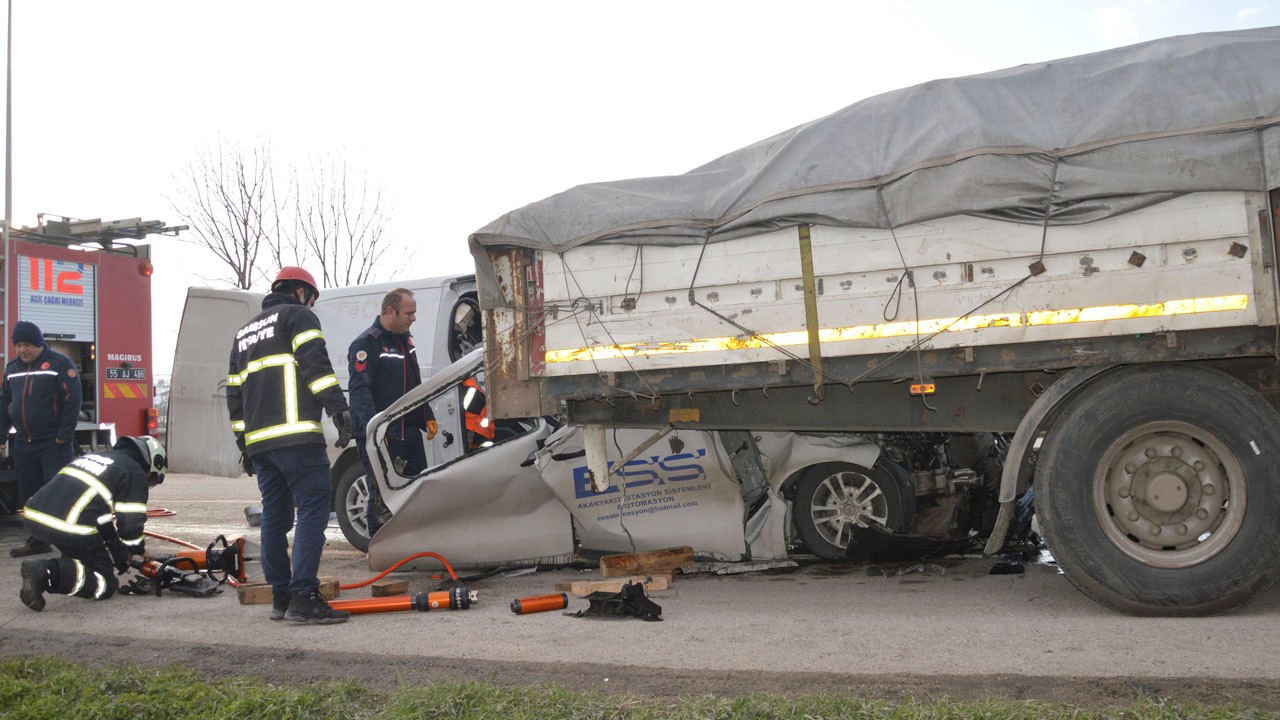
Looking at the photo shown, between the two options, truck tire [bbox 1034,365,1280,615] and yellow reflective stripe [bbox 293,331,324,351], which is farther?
yellow reflective stripe [bbox 293,331,324,351]

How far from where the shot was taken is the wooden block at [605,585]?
19.1ft

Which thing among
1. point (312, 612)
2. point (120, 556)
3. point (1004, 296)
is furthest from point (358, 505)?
point (1004, 296)

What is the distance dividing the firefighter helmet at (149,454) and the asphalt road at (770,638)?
81 cm

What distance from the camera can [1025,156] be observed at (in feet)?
16.0

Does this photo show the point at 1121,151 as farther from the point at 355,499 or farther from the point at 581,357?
the point at 355,499

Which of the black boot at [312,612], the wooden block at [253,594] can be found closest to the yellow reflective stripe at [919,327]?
the black boot at [312,612]

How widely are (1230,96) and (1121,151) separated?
1.72ft

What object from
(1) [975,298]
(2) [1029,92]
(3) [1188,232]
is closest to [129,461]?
(1) [975,298]

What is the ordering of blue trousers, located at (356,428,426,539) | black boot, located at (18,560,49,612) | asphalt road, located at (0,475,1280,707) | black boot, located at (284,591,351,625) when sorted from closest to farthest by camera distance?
asphalt road, located at (0,475,1280,707), black boot, located at (284,591,351,625), black boot, located at (18,560,49,612), blue trousers, located at (356,428,426,539)

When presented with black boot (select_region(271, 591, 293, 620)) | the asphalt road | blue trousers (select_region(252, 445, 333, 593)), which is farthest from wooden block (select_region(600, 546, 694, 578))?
black boot (select_region(271, 591, 293, 620))

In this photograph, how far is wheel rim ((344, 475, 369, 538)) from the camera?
8.02 metres

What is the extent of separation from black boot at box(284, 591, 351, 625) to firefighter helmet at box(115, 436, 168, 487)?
1762mm

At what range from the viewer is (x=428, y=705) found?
3604 mm

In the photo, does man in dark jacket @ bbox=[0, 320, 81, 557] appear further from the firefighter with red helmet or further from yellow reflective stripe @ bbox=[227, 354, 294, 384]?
yellow reflective stripe @ bbox=[227, 354, 294, 384]
